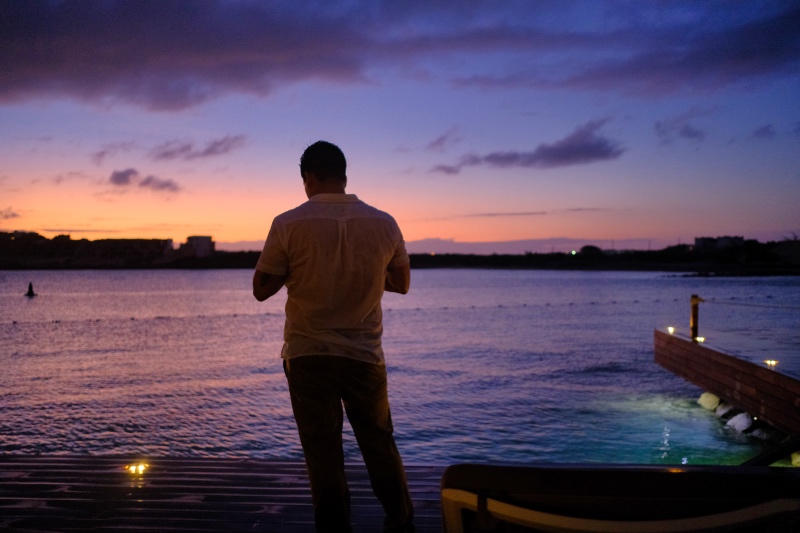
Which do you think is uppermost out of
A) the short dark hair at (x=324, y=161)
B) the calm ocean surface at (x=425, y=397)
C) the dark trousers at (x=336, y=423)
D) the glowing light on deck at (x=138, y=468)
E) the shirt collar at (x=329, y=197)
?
the short dark hair at (x=324, y=161)

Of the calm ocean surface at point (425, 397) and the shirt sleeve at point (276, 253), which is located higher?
the shirt sleeve at point (276, 253)

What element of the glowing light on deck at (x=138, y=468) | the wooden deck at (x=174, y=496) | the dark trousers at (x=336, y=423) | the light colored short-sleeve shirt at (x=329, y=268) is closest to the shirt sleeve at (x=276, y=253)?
the light colored short-sleeve shirt at (x=329, y=268)

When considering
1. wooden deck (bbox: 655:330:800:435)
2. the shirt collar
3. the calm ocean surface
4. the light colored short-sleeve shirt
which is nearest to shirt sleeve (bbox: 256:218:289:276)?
the light colored short-sleeve shirt

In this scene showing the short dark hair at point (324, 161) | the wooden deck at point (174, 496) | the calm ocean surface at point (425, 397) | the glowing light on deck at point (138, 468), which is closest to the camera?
the short dark hair at point (324, 161)

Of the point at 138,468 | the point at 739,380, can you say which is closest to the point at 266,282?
the point at 138,468

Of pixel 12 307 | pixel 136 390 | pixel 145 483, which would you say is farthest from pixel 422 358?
pixel 12 307

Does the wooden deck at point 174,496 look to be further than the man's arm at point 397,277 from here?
Yes

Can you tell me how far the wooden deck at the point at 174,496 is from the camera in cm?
316

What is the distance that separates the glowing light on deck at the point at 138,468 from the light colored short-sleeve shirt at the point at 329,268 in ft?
7.12

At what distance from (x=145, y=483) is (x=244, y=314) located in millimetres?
36904

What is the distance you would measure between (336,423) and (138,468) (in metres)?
2.23

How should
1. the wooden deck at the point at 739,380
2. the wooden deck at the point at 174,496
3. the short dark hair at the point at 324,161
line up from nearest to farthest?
1. the short dark hair at the point at 324,161
2. the wooden deck at the point at 174,496
3. the wooden deck at the point at 739,380

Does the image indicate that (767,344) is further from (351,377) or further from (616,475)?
(616,475)

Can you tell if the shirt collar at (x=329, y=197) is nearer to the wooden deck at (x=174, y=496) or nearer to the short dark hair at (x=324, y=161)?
the short dark hair at (x=324, y=161)
